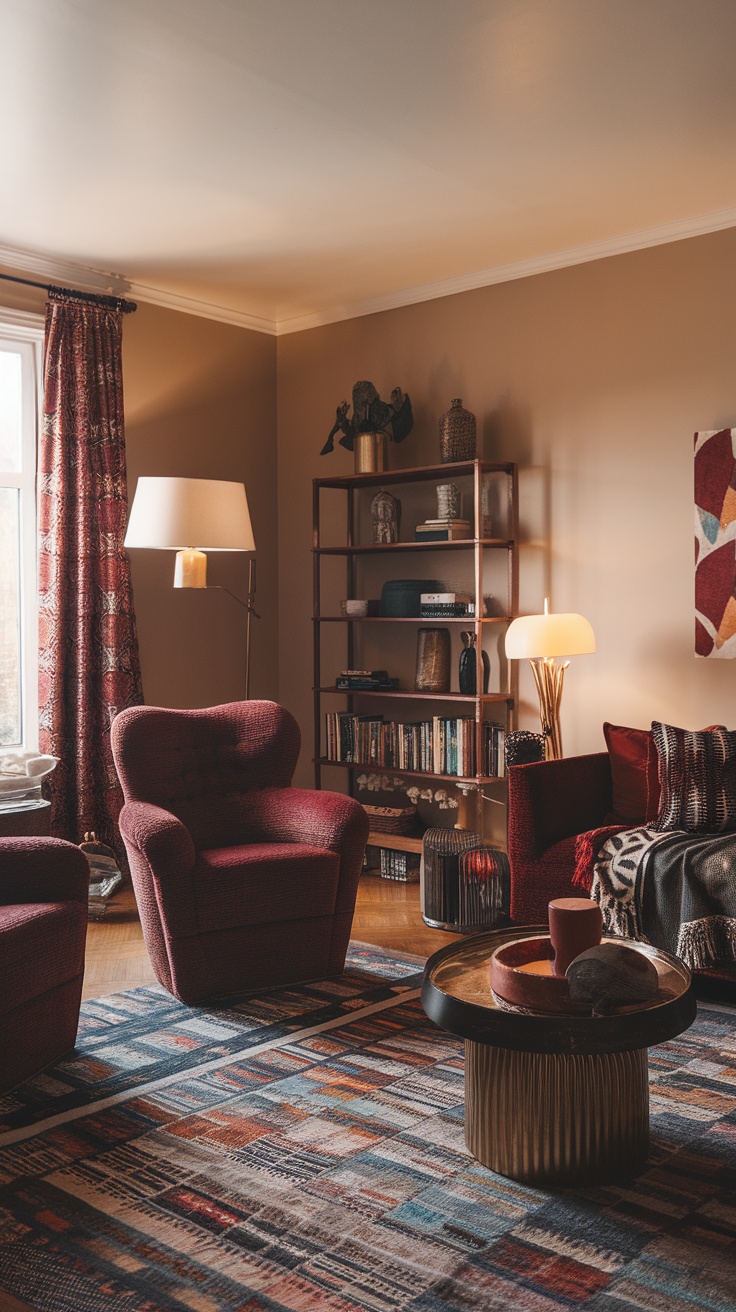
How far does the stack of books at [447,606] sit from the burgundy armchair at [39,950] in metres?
2.37

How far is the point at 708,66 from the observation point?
3184 millimetres

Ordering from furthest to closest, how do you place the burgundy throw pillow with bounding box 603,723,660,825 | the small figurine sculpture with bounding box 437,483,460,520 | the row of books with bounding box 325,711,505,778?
the small figurine sculpture with bounding box 437,483,460,520 < the row of books with bounding box 325,711,505,778 < the burgundy throw pillow with bounding box 603,723,660,825

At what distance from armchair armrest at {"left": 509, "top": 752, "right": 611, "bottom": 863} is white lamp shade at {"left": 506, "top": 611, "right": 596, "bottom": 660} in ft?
1.51

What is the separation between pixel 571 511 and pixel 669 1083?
8.89 feet

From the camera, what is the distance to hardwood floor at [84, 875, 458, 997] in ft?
12.3

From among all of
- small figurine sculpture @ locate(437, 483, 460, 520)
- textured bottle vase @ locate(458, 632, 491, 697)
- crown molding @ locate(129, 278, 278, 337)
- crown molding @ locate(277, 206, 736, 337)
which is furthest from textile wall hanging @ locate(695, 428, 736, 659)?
crown molding @ locate(129, 278, 278, 337)

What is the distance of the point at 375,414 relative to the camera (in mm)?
5277

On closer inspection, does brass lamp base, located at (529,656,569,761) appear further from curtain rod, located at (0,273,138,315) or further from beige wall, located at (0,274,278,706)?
curtain rod, located at (0,273,138,315)

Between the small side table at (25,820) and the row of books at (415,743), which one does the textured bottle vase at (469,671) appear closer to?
the row of books at (415,743)

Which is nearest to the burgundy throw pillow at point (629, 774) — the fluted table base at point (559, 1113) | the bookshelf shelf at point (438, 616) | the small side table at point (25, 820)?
the bookshelf shelf at point (438, 616)

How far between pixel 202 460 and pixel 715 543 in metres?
2.67

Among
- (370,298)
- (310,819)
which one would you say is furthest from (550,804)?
(370,298)

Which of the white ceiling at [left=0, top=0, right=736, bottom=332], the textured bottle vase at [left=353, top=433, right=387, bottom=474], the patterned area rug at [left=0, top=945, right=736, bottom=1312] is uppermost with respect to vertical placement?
the white ceiling at [left=0, top=0, right=736, bottom=332]

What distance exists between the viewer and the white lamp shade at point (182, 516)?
423 centimetres
